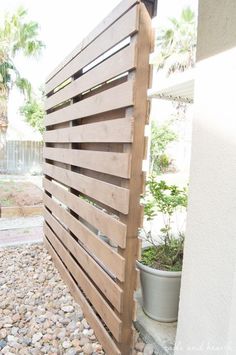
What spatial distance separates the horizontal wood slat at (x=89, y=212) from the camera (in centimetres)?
152

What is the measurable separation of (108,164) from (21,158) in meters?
10.6

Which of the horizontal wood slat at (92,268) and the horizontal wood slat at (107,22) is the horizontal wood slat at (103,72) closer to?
the horizontal wood slat at (107,22)

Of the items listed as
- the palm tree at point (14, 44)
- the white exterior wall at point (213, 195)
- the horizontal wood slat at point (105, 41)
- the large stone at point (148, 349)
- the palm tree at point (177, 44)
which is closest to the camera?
the white exterior wall at point (213, 195)

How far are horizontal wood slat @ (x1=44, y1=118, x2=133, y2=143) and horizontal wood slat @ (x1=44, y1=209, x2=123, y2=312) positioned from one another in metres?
0.81

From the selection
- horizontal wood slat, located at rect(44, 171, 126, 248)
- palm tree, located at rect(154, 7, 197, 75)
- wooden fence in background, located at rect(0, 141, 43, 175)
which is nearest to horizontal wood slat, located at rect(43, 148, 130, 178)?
horizontal wood slat, located at rect(44, 171, 126, 248)

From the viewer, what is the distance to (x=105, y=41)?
170 centimetres

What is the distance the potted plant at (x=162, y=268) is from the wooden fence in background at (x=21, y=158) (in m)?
10.1

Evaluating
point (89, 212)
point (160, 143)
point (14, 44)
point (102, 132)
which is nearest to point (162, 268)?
point (89, 212)

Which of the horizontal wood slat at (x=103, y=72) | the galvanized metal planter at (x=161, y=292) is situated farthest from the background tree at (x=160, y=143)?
the galvanized metal planter at (x=161, y=292)

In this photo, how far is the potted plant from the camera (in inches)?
70.0

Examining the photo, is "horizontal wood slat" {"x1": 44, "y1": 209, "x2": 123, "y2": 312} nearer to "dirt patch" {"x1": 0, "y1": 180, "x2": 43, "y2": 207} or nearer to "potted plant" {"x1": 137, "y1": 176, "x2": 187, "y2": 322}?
"potted plant" {"x1": 137, "y1": 176, "x2": 187, "y2": 322}

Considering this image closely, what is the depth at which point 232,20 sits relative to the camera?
106 cm

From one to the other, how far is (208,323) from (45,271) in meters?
2.04

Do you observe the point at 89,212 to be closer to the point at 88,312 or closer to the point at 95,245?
the point at 95,245
